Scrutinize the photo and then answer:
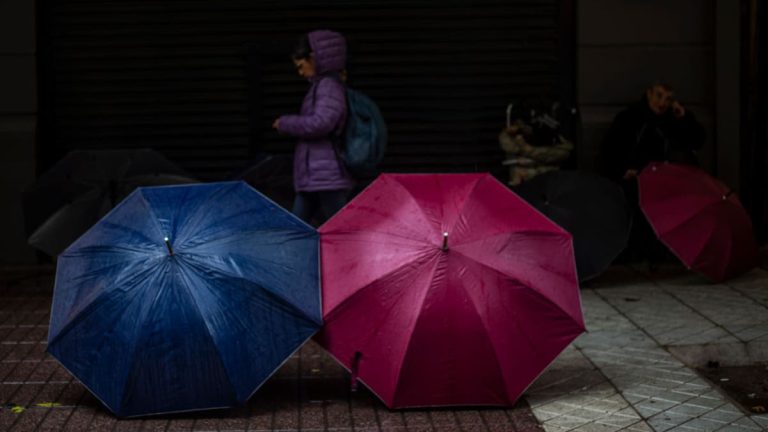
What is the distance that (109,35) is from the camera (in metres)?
12.7

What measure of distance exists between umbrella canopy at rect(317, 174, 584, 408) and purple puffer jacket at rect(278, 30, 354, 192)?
268 cm

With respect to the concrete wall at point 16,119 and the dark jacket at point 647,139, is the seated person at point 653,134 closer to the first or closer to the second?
the dark jacket at point 647,139

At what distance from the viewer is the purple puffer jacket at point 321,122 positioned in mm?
9719

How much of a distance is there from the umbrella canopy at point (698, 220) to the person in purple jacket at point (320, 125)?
2295 millimetres

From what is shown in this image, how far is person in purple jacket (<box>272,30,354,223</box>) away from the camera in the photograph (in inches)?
384

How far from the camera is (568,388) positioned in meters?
7.76

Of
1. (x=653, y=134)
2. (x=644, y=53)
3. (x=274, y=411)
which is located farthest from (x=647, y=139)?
(x=274, y=411)

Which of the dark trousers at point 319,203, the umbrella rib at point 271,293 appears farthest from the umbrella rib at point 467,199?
the dark trousers at point 319,203

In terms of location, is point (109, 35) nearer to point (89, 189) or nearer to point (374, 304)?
point (89, 189)

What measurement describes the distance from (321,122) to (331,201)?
26.2 inches

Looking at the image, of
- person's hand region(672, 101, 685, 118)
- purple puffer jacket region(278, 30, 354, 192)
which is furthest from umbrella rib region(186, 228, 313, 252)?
person's hand region(672, 101, 685, 118)

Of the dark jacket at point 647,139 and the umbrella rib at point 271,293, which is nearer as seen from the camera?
the umbrella rib at point 271,293

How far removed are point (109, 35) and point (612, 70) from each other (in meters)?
4.35

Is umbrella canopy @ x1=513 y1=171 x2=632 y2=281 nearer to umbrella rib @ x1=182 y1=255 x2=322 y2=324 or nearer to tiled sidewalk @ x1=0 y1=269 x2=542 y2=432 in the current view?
tiled sidewalk @ x1=0 y1=269 x2=542 y2=432
